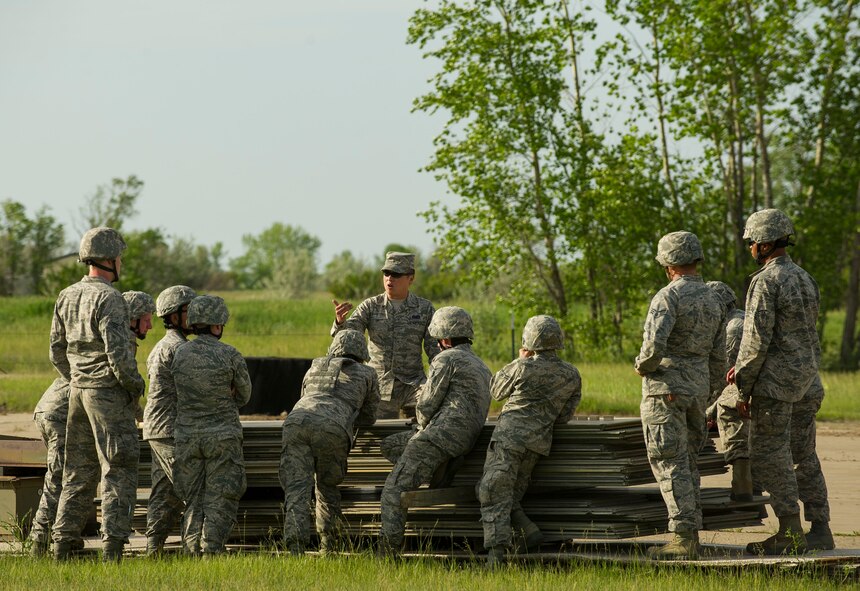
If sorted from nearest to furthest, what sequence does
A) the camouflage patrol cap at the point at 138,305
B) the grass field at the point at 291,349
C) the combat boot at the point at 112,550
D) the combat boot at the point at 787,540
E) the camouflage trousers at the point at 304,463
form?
the combat boot at the point at 787,540
the combat boot at the point at 112,550
the camouflage trousers at the point at 304,463
the camouflage patrol cap at the point at 138,305
the grass field at the point at 291,349

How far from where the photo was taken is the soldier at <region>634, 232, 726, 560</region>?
30.9ft

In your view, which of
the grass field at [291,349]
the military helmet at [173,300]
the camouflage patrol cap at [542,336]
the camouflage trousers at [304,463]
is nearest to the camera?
the camouflage patrol cap at [542,336]

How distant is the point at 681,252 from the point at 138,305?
14.5 feet

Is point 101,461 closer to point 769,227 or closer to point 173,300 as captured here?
point 173,300

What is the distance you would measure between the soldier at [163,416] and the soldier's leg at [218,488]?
0.34 m

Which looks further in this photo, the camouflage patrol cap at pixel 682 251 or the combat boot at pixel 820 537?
the combat boot at pixel 820 537

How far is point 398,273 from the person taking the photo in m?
12.0

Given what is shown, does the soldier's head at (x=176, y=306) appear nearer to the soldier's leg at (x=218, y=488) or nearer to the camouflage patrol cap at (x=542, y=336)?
the soldier's leg at (x=218, y=488)

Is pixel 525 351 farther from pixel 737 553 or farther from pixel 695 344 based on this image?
pixel 737 553

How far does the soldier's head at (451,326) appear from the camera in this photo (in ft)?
33.9

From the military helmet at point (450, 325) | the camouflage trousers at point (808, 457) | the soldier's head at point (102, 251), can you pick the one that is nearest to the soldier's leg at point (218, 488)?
the soldier's head at point (102, 251)

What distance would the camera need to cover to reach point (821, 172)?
3092cm

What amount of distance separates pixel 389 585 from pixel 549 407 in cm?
196

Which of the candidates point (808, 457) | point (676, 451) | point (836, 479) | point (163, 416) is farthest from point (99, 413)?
point (836, 479)
